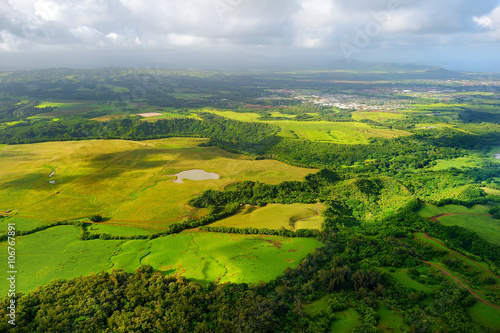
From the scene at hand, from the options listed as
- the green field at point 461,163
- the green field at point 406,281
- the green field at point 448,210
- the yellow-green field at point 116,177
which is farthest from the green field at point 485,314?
the green field at point 461,163

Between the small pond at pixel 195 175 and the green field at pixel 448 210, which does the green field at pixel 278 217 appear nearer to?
the small pond at pixel 195 175

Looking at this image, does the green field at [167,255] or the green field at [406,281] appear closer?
the green field at [406,281]

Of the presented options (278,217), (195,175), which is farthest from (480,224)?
(195,175)

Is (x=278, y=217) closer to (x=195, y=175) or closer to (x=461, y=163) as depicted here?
(x=195, y=175)

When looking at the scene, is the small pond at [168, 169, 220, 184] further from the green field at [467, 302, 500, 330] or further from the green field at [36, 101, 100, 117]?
the green field at [36, 101, 100, 117]

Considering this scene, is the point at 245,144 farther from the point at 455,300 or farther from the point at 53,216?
the point at 455,300

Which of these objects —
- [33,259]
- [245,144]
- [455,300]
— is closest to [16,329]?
[33,259]
